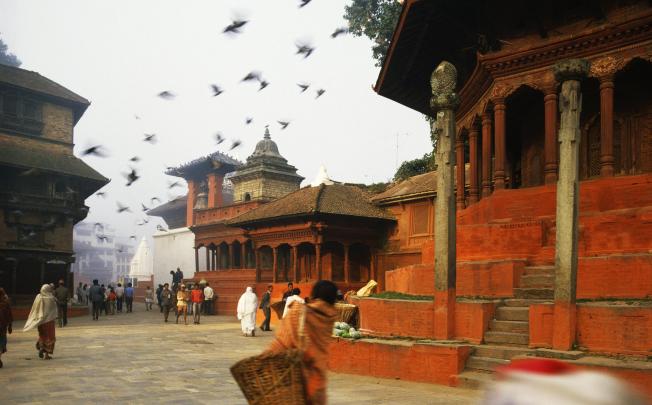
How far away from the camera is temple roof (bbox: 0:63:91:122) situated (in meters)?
33.6

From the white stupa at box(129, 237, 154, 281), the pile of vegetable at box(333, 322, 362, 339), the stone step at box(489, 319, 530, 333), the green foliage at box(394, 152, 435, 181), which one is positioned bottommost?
the white stupa at box(129, 237, 154, 281)

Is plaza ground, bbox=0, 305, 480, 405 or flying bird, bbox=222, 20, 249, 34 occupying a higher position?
flying bird, bbox=222, 20, 249, 34

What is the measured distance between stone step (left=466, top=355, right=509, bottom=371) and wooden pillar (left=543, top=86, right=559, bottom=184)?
499 cm

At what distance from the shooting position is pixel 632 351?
26.4 feet

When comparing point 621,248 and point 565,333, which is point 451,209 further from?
point 621,248

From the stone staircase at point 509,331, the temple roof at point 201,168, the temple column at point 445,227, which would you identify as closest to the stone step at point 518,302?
the stone staircase at point 509,331

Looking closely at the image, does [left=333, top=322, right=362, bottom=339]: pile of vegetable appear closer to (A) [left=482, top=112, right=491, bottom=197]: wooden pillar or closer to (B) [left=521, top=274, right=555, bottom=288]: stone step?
(B) [left=521, top=274, right=555, bottom=288]: stone step

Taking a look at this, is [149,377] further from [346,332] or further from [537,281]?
[537,281]

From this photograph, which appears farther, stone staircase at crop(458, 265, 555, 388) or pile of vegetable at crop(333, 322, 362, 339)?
Result: pile of vegetable at crop(333, 322, 362, 339)

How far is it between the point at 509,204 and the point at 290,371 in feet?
32.0

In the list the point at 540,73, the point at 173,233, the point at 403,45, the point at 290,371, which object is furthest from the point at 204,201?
the point at 290,371

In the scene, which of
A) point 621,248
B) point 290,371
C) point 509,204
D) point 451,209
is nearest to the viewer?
point 290,371

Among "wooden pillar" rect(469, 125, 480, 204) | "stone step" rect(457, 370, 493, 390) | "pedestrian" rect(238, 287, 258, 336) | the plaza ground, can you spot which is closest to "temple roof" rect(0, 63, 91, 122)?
the plaza ground

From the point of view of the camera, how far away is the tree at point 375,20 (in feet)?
100
